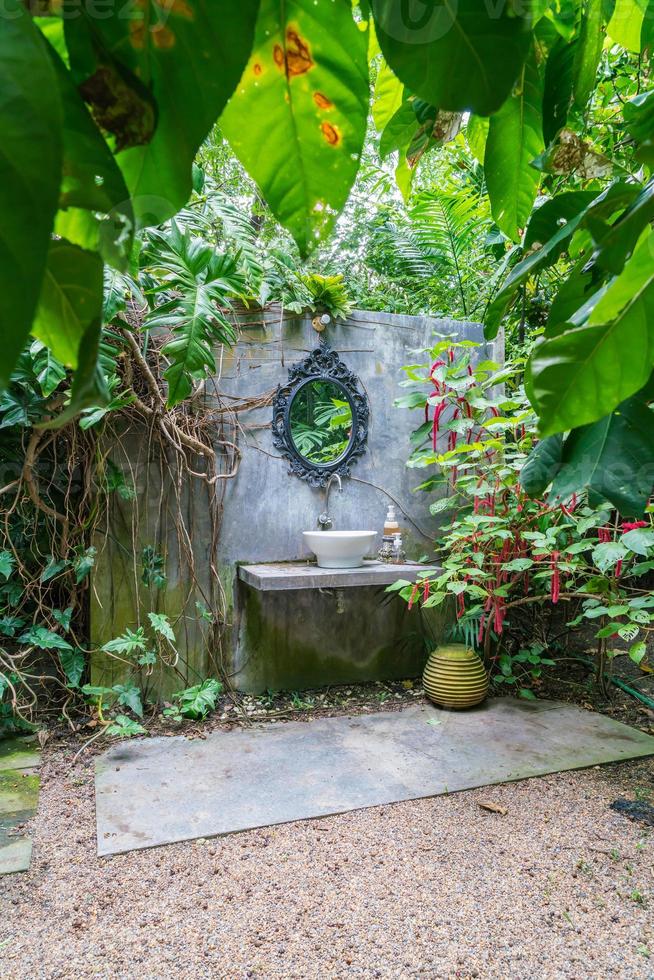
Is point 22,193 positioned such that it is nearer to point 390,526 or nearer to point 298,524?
point 298,524

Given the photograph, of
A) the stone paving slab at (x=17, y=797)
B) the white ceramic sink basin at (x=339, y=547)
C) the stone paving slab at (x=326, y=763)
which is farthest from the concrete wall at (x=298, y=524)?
the stone paving slab at (x=17, y=797)

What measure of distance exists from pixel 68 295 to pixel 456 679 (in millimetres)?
3287

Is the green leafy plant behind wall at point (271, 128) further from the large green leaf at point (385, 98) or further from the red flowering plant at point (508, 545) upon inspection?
the red flowering plant at point (508, 545)

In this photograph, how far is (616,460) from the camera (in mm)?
301

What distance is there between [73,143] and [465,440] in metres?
3.66

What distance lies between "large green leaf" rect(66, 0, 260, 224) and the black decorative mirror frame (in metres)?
3.25

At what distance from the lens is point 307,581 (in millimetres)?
2959

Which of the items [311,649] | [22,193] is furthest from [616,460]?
[311,649]

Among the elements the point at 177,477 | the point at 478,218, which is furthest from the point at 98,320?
the point at 478,218

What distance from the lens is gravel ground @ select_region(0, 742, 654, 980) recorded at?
154cm

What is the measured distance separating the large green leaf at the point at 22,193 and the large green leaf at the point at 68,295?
1.4 inches

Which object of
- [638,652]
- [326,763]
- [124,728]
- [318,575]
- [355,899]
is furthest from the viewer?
[318,575]

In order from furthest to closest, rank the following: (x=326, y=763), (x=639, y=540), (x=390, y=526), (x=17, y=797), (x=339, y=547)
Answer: (x=390, y=526)
(x=339, y=547)
(x=326, y=763)
(x=17, y=797)
(x=639, y=540)

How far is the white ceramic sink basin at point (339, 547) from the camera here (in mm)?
3193
